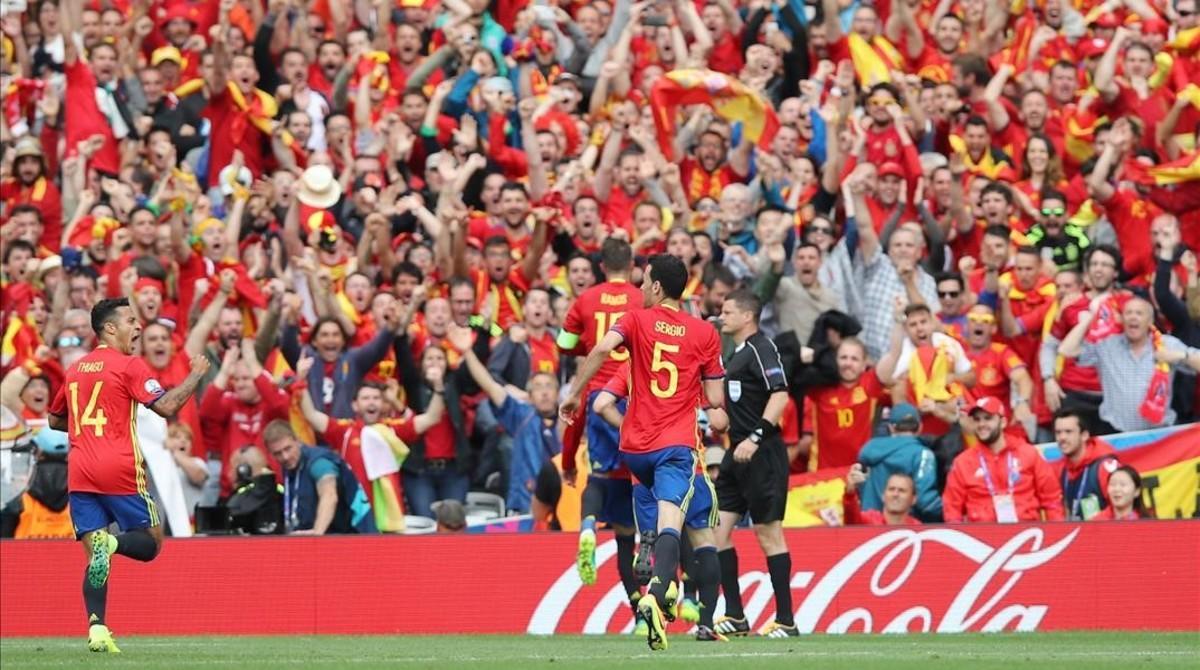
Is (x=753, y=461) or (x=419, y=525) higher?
(x=753, y=461)

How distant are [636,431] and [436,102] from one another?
32.5ft

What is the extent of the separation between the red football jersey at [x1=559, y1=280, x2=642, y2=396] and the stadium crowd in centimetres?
84

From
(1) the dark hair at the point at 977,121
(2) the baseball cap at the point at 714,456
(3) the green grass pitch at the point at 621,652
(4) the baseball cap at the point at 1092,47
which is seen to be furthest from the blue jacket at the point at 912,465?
(4) the baseball cap at the point at 1092,47

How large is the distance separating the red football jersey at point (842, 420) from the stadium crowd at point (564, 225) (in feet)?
0.09

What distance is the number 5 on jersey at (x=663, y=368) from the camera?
553 inches

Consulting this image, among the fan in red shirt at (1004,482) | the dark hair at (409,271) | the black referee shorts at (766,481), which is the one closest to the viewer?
the black referee shorts at (766,481)

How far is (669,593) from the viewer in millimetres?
13484

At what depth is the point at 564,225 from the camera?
21453 mm

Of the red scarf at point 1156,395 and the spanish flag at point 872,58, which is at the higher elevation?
the spanish flag at point 872,58

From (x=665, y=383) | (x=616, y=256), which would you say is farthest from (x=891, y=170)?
(x=665, y=383)

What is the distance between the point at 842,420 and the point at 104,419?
24.6 feet

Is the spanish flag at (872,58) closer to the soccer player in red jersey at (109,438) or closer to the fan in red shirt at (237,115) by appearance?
the fan in red shirt at (237,115)

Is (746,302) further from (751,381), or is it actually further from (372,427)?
(372,427)

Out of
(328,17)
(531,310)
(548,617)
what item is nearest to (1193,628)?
(548,617)
